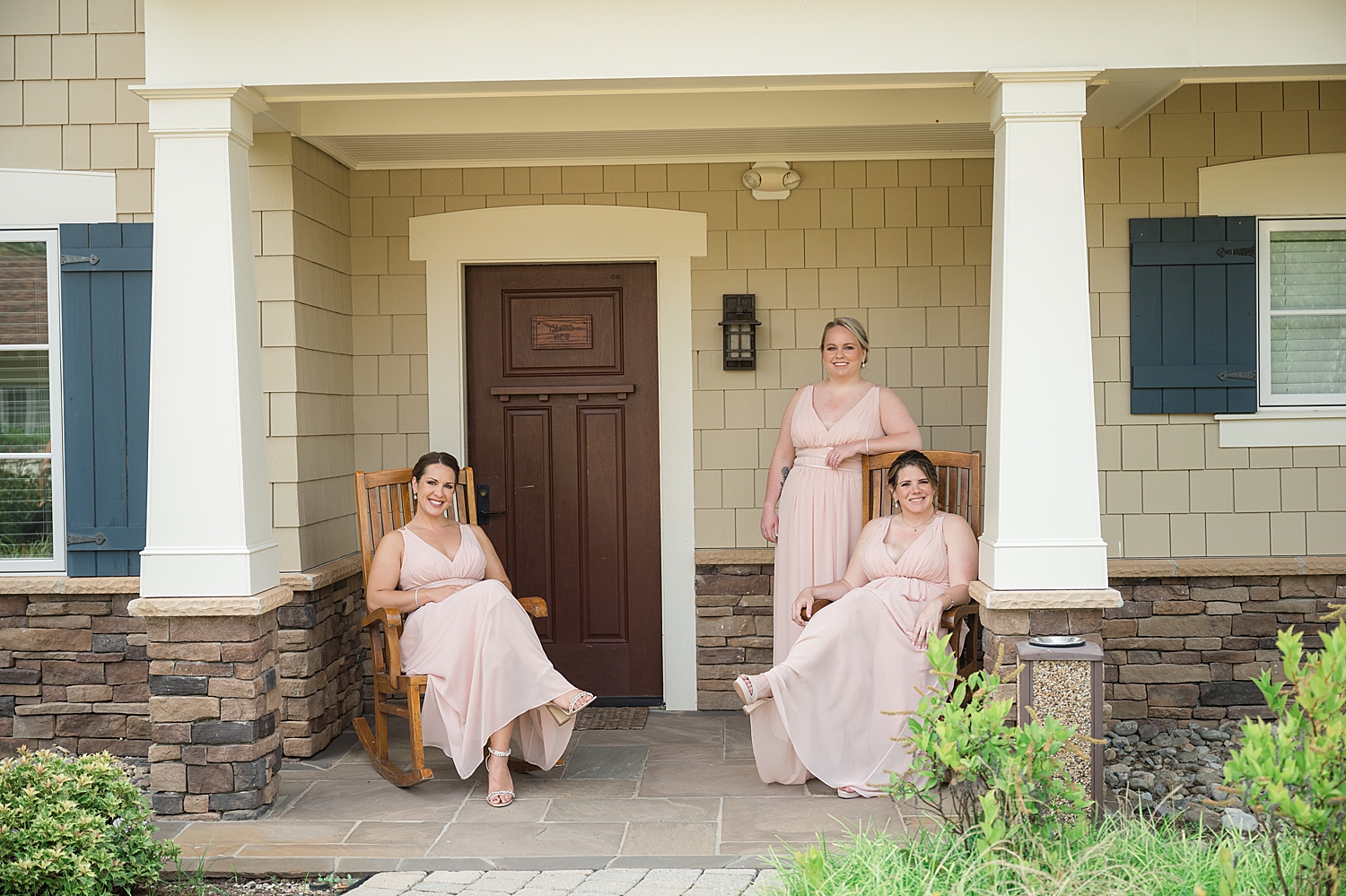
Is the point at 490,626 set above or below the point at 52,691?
above

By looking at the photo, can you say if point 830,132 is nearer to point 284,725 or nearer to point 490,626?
point 490,626

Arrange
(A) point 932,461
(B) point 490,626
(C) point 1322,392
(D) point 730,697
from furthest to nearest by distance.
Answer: (D) point 730,697 < (C) point 1322,392 < (A) point 932,461 < (B) point 490,626

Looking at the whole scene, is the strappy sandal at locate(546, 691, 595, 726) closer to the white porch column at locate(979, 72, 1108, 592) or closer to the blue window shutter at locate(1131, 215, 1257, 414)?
the white porch column at locate(979, 72, 1108, 592)

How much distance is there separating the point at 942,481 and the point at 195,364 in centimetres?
270

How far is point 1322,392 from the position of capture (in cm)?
455

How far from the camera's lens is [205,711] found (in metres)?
3.52

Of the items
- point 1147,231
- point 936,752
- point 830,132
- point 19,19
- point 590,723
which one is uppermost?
point 19,19

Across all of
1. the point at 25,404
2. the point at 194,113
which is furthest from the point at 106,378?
the point at 194,113

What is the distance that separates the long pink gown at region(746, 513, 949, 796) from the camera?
12.1ft

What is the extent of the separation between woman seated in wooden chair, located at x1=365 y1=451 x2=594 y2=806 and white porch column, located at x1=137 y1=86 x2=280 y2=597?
0.59 metres

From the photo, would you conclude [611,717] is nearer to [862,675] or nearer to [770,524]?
[770,524]

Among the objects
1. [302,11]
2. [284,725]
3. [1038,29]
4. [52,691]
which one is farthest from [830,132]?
[52,691]

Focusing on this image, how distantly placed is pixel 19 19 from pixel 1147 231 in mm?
4609

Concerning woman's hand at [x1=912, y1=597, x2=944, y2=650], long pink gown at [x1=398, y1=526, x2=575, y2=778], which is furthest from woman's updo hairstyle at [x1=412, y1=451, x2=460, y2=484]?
woman's hand at [x1=912, y1=597, x2=944, y2=650]
